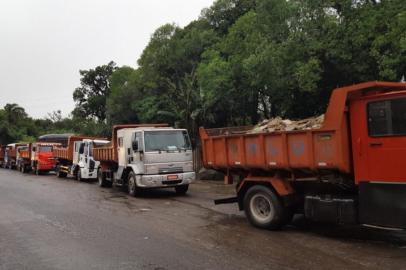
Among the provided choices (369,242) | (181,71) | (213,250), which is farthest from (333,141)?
(181,71)

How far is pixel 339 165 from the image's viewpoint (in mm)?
7691

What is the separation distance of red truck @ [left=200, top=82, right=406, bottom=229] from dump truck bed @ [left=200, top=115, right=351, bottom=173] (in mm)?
16

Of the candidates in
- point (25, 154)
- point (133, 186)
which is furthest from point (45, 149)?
point (133, 186)

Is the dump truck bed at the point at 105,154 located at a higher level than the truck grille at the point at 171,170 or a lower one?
higher

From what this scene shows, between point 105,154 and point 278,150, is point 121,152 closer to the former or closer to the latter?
point 105,154

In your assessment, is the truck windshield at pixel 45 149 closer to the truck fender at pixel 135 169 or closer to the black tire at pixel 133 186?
the black tire at pixel 133 186

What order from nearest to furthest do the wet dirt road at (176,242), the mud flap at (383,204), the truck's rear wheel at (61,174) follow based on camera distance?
the wet dirt road at (176,242) < the mud flap at (383,204) < the truck's rear wheel at (61,174)

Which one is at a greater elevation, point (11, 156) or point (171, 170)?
point (11, 156)

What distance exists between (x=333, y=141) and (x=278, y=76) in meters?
13.5

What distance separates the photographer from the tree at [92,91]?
65387mm

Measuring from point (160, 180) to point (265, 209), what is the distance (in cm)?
642

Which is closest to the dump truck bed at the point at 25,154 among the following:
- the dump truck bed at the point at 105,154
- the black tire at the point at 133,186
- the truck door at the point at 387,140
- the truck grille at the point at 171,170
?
the dump truck bed at the point at 105,154

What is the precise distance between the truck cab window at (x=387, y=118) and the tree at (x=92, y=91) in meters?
59.8

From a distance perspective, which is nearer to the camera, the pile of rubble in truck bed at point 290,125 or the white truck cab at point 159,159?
the pile of rubble in truck bed at point 290,125
